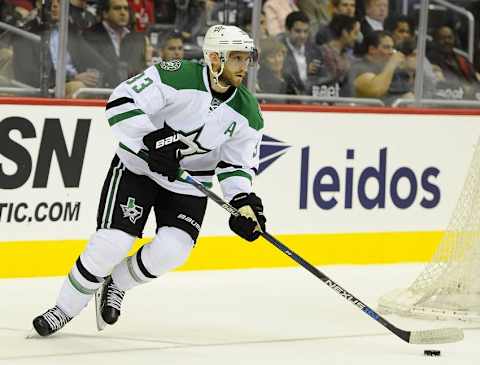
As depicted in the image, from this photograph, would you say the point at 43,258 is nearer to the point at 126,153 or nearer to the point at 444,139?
the point at 126,153

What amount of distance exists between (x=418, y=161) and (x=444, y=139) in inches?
8.5

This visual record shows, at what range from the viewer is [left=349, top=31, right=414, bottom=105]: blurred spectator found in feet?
23.7

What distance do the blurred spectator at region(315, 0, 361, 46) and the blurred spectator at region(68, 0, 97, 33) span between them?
1312 mm

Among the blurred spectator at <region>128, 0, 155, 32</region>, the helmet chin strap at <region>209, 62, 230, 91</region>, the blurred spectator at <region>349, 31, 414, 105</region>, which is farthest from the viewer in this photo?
the blurred spectator at <region>349, 31, 414, 105</region>

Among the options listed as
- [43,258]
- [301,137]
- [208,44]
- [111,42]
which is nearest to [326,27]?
[301,137]

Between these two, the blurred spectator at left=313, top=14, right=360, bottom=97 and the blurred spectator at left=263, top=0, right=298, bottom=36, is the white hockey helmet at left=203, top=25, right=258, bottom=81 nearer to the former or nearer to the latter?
the blurred spectator at left=263, top=0, right=298, bottom=36

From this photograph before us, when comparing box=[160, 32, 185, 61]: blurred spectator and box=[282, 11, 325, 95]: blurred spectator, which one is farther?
box=[282, 11, 325, 95]: blurred spectator

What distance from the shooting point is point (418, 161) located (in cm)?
718

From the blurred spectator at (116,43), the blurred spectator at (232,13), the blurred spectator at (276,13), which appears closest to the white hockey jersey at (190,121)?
the blurred spectator at (116,43)

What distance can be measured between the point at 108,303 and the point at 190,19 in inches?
87.1

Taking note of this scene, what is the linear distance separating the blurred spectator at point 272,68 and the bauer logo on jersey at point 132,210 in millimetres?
2292

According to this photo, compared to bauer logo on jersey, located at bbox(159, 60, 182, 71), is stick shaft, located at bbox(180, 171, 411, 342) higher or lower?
lower

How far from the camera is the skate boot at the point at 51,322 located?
15.1 ft

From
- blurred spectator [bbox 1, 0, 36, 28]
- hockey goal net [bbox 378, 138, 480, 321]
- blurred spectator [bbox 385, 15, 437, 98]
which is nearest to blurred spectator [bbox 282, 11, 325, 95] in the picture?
blurred spectator [bbox 385, 15, 437, 98]
